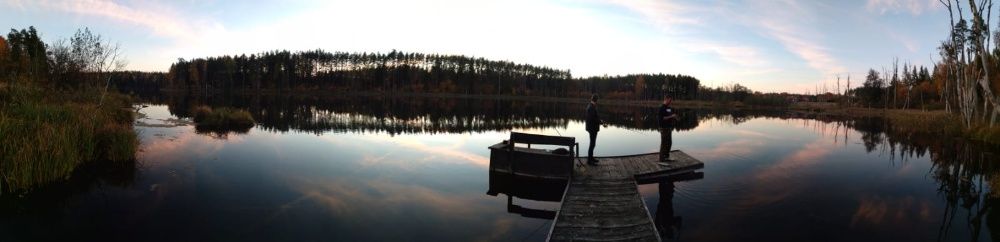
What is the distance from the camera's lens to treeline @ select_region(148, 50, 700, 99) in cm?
13038

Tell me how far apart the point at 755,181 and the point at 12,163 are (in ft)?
66.2

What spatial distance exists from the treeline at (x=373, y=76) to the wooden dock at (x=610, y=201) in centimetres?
12040

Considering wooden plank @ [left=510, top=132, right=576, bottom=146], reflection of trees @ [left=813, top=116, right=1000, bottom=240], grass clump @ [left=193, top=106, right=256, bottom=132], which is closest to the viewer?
reflection of trees @ [left=813, top=116, right=1000, bottom=240]

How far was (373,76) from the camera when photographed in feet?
445

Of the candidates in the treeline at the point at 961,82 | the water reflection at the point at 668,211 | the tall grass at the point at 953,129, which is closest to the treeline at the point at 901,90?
the treeline at the point at 961,82

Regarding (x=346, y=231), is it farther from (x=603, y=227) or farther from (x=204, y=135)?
(x=204, y=135)

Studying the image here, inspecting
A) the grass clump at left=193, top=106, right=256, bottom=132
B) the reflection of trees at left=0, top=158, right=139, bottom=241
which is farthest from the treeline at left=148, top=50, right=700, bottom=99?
the reflection of trees at left=0, top=158, right=139, bottom=241

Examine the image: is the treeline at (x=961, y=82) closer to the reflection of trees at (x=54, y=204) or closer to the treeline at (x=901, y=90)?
the treeline at (x=901, y=90)

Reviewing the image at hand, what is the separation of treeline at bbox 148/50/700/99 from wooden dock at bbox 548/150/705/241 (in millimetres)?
120404

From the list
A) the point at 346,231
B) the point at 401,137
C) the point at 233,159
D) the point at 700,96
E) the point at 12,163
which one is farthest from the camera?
the point at 700,96

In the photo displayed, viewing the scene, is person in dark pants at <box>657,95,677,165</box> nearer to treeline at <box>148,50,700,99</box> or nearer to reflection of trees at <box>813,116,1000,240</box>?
reflection of trees at <box>813,116,1000,240</box>

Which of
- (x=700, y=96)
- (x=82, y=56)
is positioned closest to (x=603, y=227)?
(x=82, y=56)

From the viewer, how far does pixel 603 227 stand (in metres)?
8.35

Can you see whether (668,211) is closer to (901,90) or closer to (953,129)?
(953,129)
